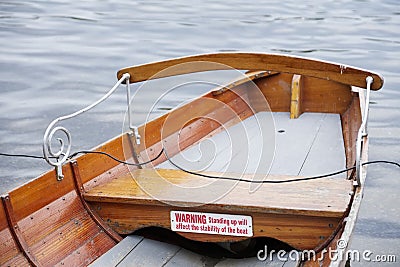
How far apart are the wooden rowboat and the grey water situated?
1.42 metres

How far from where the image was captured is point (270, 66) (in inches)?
159

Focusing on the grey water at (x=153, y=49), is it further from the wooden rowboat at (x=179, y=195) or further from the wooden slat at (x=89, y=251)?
Answer: the wooden slat at (x=89, y=251)

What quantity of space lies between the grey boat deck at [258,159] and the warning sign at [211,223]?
0.54ft

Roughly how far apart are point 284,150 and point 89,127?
3704 millimetres

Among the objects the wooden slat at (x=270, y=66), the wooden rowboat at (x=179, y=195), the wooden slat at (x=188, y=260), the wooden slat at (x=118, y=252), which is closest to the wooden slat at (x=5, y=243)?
the wooden rowboat at (x=179, y=195)

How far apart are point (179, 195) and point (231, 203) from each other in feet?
1.12

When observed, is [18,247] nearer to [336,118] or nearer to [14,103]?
[336,118]

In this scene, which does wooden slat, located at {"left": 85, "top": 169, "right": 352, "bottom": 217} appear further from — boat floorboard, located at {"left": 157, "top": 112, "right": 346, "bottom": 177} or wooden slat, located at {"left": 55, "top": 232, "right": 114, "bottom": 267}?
boat floorboard, located at {"left": 157, "top": 112, "right": 346, "bottom": 177}

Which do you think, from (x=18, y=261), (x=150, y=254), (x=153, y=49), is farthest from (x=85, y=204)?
(x=153, y=49)

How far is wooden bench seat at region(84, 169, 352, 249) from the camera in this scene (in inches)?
134

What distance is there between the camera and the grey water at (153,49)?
7.02 meters

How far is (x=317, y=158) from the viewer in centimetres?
511

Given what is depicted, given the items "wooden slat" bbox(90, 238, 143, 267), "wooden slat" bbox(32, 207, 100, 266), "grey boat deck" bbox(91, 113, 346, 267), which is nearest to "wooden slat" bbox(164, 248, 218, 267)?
"grey boat deck" bbox(91, 113, 346, 267)

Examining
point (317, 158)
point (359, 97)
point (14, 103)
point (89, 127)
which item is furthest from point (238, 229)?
point (14, 103)
